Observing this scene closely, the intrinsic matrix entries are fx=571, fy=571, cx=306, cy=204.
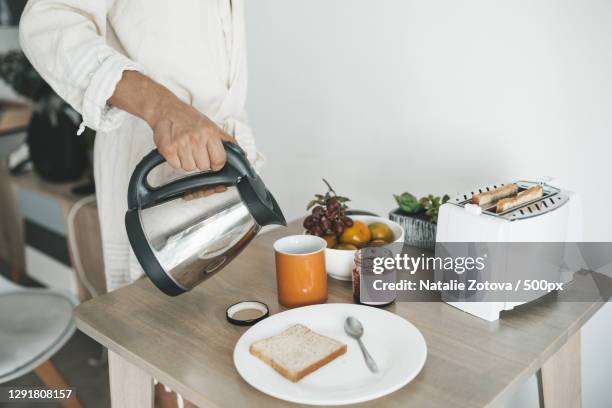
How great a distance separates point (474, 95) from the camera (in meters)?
1.29

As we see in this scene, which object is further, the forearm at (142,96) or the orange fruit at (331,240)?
the orange fruit at (331,240)

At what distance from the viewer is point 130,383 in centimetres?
100

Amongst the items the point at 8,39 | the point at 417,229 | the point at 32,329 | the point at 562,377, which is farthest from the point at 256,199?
the point at 8,39

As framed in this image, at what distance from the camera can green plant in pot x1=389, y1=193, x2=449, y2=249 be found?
3.83 feet

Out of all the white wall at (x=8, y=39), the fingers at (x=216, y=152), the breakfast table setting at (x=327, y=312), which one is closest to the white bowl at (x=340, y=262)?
the breakfast table setting at (x=327, y=312)

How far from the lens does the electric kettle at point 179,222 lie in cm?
88

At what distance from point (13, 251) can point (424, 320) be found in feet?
8.37

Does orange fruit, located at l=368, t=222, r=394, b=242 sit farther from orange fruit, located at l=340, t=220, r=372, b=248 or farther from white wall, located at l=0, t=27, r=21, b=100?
white wall, located at l=0, t=27, r=21, b=100

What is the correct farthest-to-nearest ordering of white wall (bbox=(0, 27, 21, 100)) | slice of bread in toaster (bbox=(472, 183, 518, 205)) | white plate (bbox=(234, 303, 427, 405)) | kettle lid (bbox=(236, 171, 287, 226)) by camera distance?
white wall (bbox=(0, 27, 21, 100))
slice of bread in toaster (bbox=(472, 183, 518, 205))
kettle lid (bbox=(236, 171, 287, 226))
white plate (bbox=(234, 303, 427, 405))

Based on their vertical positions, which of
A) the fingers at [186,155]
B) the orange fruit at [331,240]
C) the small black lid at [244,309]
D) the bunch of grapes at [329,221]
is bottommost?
the small black lid at [244,309]

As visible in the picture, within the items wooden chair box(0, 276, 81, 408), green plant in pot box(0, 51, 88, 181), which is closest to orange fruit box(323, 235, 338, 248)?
wooden chair box(0, 276, 81, 408)

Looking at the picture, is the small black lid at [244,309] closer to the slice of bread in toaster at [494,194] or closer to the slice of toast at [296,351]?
the slice of toast at [296,351]

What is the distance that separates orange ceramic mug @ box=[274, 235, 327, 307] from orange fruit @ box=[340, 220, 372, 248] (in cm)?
10

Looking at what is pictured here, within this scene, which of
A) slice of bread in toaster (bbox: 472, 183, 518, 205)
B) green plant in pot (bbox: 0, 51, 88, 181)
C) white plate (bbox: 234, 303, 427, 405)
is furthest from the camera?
green plant in pot (bbox: 0, 51, 88, 181)
